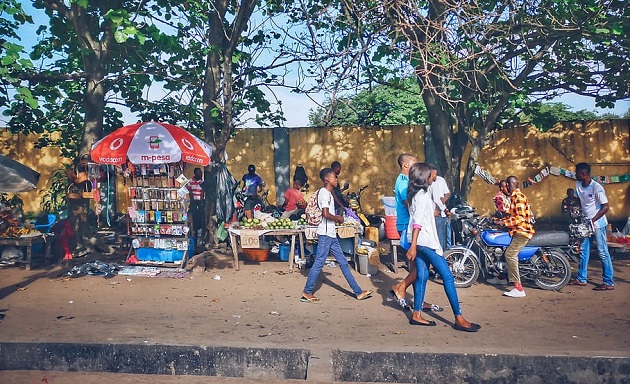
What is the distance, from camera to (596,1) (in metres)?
8.59

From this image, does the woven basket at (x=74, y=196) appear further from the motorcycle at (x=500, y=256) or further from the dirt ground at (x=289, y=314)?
the motorcycle at (x=500, y=256)

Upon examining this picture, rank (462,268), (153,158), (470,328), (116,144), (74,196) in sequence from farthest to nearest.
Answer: (74,196) → (116,144) → (153,158) → (462,268) → (470,328)

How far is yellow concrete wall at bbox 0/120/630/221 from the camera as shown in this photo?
42.2ft

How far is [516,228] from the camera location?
7.41 meters

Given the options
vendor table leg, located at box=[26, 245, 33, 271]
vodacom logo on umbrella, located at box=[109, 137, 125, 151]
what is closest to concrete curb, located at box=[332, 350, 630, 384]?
vodacom logo on umbrella, located at box=[109, 137, 125, 151]

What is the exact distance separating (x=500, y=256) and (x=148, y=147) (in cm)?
577

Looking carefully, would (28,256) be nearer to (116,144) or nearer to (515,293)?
(116,144)

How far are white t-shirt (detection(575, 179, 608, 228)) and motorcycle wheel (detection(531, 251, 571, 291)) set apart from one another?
714 mm

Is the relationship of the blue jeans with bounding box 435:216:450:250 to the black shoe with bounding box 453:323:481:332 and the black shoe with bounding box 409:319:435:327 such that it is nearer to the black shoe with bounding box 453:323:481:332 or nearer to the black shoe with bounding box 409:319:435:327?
the black shoe with bounding box 409:319:435:327

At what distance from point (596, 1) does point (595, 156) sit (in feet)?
17.4

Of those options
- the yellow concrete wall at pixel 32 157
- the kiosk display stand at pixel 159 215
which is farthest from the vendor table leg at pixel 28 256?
the yellow concrete wall at pixel 32 157

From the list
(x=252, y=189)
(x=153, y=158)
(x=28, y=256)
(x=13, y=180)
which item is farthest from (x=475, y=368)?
(x=252, y=189)

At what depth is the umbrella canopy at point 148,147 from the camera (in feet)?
28.6

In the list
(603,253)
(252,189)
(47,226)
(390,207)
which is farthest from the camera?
(252,189)
